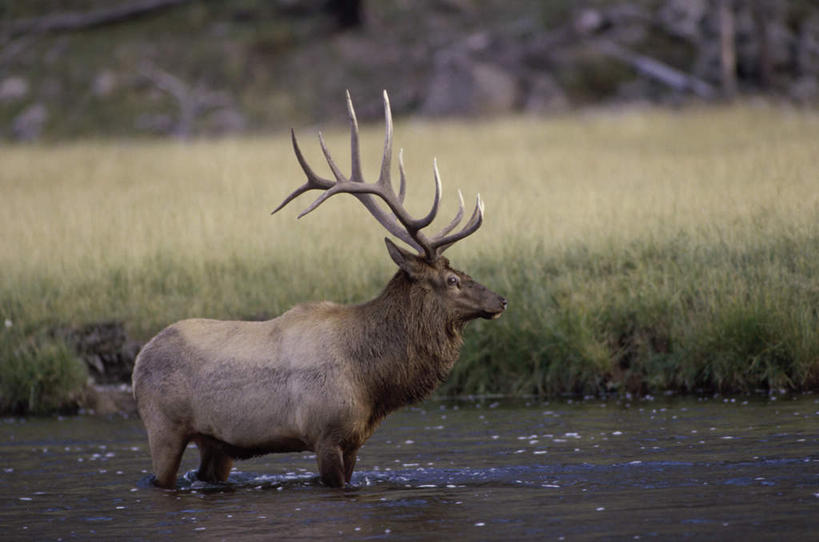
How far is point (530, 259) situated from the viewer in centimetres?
1341

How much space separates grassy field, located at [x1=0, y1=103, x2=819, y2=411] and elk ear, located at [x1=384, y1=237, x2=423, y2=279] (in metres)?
3.43

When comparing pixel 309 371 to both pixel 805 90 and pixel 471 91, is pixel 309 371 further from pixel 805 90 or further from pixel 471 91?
pixel 805 90

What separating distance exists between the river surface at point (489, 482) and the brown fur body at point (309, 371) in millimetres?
388

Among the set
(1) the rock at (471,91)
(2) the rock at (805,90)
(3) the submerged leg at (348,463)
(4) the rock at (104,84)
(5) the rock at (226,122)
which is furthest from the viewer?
(4) the rock at (104,84)

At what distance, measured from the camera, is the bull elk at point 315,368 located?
8.54 meters

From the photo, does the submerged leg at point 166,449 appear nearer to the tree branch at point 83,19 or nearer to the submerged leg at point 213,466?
the submerged leg at point 213,466

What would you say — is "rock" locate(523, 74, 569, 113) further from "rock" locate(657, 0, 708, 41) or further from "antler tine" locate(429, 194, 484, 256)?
"antler tine" locate(429, 194, 484, 256)

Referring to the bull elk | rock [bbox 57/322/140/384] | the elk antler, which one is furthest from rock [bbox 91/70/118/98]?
the bull elk

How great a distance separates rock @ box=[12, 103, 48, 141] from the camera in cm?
3369

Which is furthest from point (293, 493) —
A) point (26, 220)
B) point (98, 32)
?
point (98, 32)

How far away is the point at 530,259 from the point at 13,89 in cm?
2703

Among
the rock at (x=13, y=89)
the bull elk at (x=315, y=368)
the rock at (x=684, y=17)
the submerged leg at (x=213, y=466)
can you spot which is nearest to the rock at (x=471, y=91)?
the rock at (x=684, y=17)

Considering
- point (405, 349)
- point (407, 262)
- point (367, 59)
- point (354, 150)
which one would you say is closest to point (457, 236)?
point (407, 262)

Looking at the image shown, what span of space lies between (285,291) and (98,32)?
28.0 m
